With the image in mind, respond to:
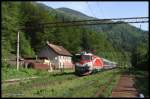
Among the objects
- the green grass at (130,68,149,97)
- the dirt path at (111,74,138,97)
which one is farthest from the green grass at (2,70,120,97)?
the green grass at (130,68,149,97)

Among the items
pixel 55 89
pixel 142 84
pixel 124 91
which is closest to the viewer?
pixel 124 91

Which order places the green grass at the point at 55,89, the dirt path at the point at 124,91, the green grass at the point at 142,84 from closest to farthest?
the green grass at the point at 55,89
the dirt path at the point at 124,91
the green grass at the point at 142,84

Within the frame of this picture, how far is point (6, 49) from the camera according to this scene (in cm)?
5228

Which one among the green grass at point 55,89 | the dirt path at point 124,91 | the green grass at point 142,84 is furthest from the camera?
the green grass at point 142,84

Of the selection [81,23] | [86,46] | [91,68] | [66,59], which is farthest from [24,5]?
[91,68]

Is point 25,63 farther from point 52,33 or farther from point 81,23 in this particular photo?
point 52,33

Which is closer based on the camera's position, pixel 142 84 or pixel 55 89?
pixel 55 89

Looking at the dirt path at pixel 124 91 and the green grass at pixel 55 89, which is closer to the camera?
the green grass at pixel 55 89

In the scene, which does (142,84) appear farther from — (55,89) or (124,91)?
(55,89)

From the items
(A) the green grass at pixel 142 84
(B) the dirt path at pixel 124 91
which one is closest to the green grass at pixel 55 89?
(B) the dirt path at pixel 124 91

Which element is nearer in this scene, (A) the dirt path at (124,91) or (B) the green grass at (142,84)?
(A) the dirt path at (124,91)

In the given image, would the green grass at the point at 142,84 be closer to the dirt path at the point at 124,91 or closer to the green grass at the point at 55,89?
the dirt path at the point at 124,91

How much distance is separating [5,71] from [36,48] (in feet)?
239

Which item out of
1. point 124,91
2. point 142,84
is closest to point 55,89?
point 124,91
